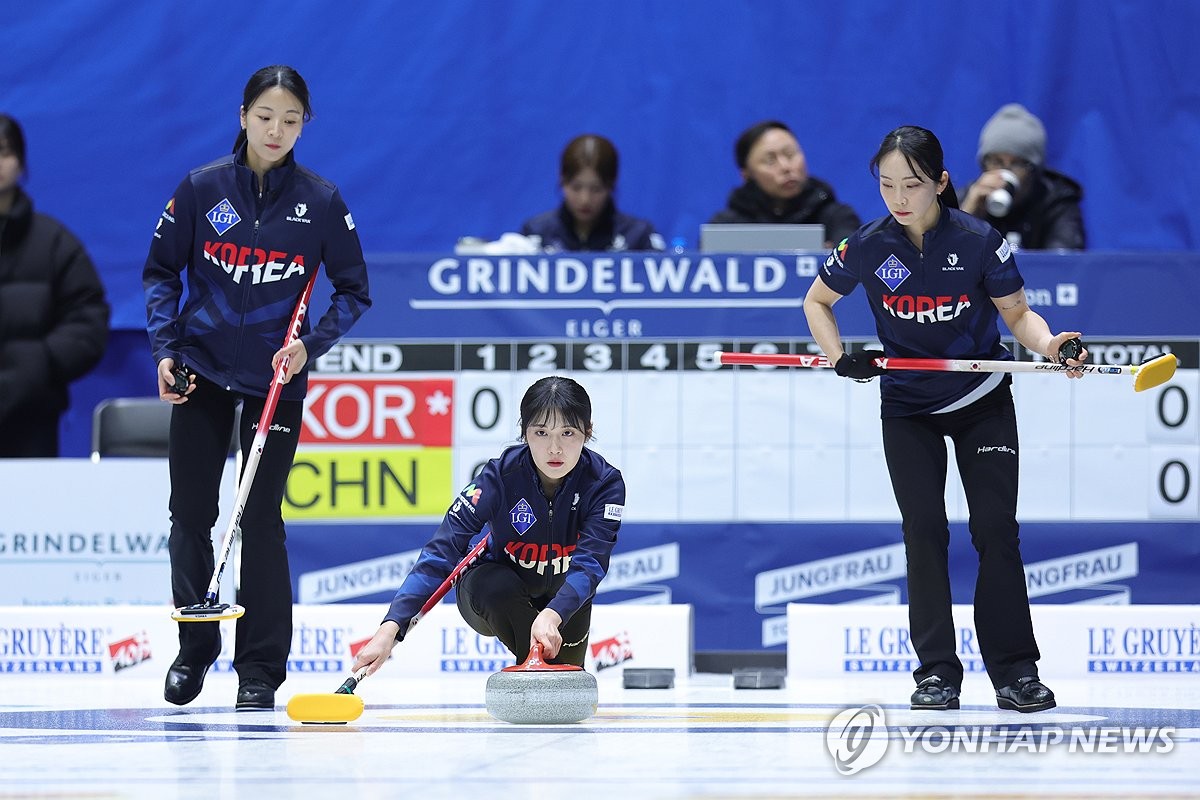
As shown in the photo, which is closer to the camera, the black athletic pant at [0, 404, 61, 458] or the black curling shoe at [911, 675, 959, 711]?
the black curling shoe at [911, 675, 959, 711]

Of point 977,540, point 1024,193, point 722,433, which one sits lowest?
point 977,540

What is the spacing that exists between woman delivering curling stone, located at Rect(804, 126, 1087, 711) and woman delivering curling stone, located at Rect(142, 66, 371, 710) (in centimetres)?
131

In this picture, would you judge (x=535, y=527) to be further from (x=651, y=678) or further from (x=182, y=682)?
(x=651, y=678)

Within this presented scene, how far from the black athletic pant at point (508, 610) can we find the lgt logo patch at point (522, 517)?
0.36ft

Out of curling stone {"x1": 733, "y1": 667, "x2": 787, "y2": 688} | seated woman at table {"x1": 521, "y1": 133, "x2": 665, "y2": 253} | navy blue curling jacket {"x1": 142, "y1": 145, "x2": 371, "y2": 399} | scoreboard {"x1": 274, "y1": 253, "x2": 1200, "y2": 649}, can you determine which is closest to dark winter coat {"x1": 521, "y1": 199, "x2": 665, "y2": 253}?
seated woman at table {"x1": 521, "y1": 133, "x2": 665, "y2": 253}

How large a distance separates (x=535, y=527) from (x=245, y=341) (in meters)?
0.80

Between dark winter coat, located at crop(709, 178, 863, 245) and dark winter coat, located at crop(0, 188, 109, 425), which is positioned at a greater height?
dark winter coat, located at crop(709, 178, 863, 245)

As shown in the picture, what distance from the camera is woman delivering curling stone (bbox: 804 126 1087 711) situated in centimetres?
396

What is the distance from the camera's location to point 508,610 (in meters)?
3.93

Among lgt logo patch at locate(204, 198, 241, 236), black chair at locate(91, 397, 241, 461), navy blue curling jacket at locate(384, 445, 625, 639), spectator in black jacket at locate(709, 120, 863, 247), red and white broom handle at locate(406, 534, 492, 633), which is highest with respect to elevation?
spectator in black jacket at locate(709, 120, 863, 247)

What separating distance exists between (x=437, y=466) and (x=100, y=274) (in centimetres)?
208

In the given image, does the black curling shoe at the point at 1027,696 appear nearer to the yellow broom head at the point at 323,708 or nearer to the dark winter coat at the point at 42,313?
the yellow broom head at the point at 323,708

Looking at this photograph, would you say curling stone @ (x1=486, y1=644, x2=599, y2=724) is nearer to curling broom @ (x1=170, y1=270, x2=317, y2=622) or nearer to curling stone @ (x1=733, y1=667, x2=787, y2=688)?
curling broom @ (x1=170, y1=270, x2=317, y2=622)

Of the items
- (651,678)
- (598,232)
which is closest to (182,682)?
(651,678)
